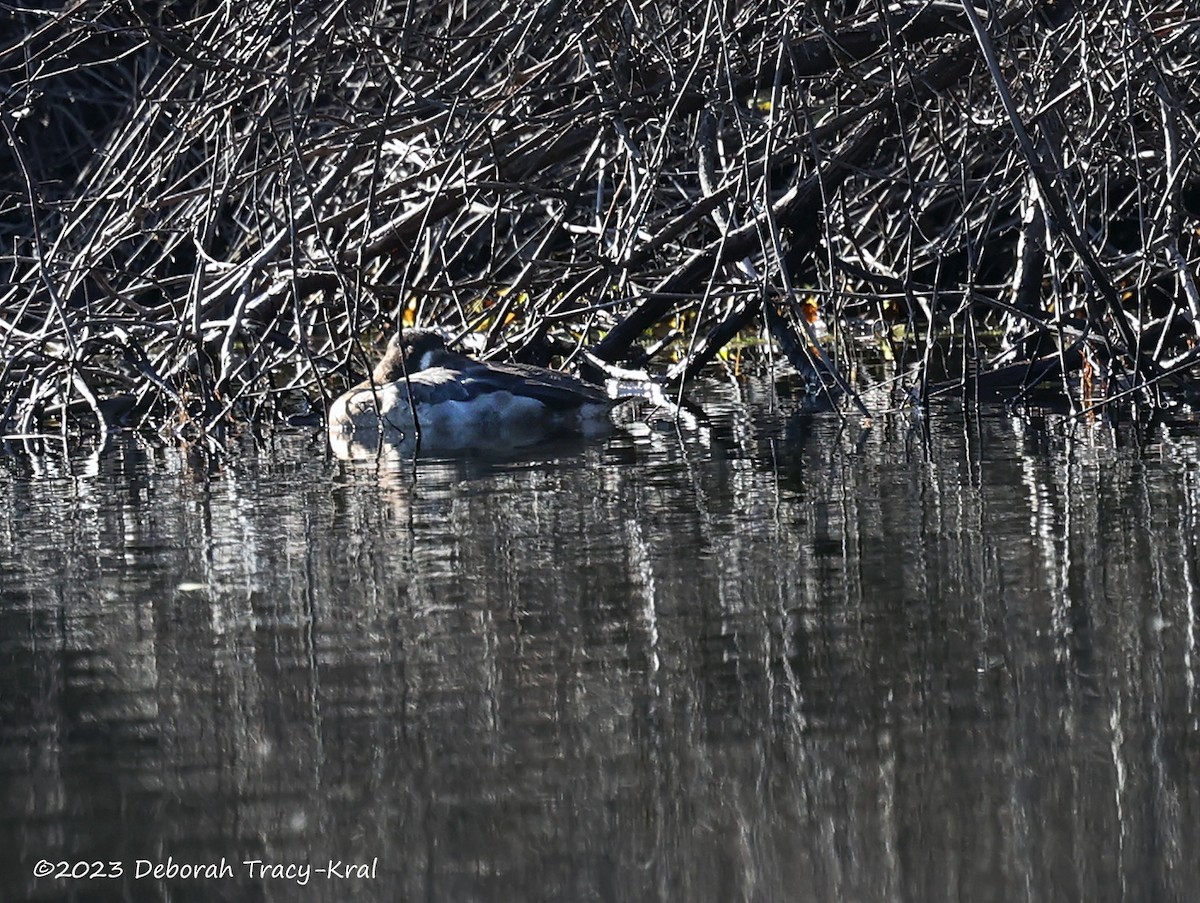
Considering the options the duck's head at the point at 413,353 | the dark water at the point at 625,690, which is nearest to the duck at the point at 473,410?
the duck's head at the point at 413,353

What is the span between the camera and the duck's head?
27.5 ft

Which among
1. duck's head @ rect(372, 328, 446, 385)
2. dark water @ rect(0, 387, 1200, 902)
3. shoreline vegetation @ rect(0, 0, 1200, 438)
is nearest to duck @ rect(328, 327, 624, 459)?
shoreline vegetation @ rect(0, 0, 1200, 438)

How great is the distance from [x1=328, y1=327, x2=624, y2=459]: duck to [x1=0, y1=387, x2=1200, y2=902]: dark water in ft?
5.41

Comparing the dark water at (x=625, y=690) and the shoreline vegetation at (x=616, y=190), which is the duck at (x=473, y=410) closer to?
the shoreline vegetation at (x=616, y=190)

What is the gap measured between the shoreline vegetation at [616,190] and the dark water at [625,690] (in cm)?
142

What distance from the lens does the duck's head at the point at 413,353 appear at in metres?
8.38

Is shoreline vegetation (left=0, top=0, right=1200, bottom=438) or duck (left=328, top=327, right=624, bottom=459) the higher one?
shoreline vegetation (left=0, top=0, right=1200, bottom=438)

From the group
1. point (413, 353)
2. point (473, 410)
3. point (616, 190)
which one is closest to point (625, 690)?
point (473, 410)

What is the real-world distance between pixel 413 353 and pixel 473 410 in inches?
37.4

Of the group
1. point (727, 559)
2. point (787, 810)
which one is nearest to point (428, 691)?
point (787, 810)

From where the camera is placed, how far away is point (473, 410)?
301 inches

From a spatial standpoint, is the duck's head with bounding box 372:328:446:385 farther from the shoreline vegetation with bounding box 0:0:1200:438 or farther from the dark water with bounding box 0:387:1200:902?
the dark water with bounding box 0:387:1200:902

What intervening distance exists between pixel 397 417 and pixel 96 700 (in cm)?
431

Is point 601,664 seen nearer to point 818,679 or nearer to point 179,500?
point 818,679
